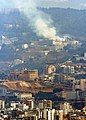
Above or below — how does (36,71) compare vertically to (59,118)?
above

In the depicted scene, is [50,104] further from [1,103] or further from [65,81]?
[65,81]

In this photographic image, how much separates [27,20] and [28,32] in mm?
2492

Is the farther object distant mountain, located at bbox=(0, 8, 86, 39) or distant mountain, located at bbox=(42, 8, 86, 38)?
distant mountain, located at bbox=(42, 8, 86, 38)

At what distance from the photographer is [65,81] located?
2997 cm

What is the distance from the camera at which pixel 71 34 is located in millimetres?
45969

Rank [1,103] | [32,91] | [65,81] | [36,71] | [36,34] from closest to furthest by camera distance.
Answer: [1,103] → [32,91] → [65,81] → [36,71] → [36,34]

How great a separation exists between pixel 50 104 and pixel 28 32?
22.3 meters

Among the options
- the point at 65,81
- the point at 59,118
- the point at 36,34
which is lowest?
the point at 59,118

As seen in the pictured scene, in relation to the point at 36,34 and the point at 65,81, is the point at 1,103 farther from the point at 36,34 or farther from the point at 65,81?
the point at 36,34

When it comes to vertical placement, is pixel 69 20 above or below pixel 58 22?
above

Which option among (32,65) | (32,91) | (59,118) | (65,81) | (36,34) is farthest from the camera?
(36,34)

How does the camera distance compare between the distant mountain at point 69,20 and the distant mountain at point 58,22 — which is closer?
the distant mountain at point 58,22

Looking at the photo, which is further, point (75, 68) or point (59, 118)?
point (75, 68)

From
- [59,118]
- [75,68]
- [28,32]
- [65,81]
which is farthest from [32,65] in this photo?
[59,118]
